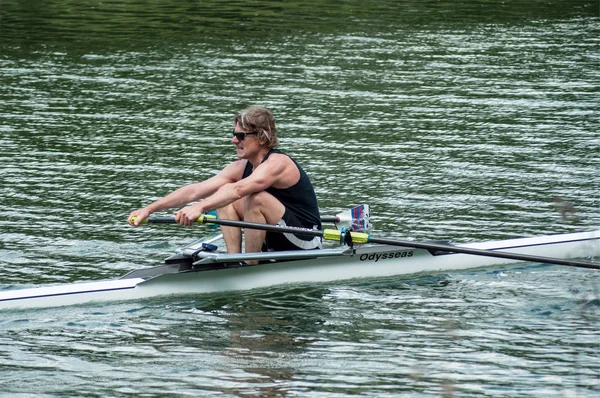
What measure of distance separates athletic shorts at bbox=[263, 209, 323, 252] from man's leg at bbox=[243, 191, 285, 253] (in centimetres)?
7

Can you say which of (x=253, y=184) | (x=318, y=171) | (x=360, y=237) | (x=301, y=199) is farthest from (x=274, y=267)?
(x=318, y=171)

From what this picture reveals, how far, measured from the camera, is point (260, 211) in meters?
9.60

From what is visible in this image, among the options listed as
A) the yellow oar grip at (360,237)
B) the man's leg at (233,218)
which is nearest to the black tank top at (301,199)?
the man's leg at (233,218)

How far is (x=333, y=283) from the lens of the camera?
9.97 metres

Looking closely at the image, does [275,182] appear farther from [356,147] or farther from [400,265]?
[356,147]

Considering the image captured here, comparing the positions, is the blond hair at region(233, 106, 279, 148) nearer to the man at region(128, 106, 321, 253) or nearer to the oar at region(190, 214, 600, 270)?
the man at region(128, 106, 321, 253)

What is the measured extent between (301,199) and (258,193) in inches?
16.3

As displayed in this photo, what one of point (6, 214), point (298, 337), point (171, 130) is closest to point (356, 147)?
point (171, 130)

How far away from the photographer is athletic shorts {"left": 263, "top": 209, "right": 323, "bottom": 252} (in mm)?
9656

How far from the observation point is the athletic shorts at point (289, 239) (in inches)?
380

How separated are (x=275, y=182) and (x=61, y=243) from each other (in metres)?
2.78

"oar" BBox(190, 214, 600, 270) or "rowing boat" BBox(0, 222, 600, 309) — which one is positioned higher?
"oar" BBox(190, 214, 600, 270)

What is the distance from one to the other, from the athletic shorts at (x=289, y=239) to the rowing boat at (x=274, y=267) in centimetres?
12

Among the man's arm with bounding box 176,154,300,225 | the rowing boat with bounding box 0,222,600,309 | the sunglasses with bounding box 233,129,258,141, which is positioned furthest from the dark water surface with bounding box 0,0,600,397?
the sunglasses with bounding box 233,129,258,141
